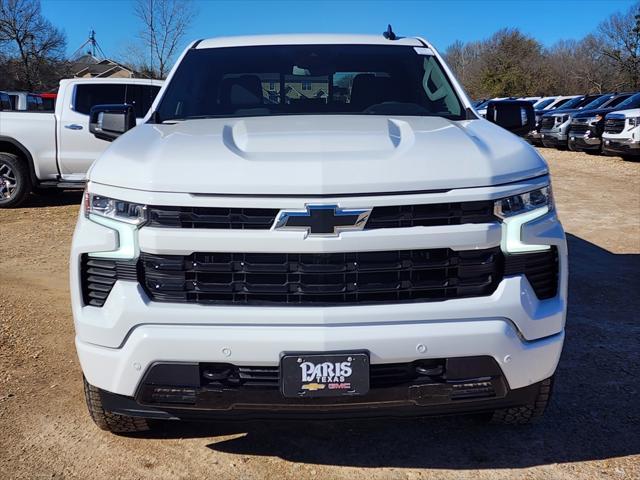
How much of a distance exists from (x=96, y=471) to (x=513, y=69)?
5892cm

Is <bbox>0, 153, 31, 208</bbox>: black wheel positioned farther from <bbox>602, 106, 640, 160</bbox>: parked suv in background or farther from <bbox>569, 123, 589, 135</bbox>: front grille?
<bbox>569, 123, 589, 135</bbox>: front grille

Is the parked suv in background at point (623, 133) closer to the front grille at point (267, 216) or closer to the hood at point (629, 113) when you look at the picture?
the hood at point (629, 113)

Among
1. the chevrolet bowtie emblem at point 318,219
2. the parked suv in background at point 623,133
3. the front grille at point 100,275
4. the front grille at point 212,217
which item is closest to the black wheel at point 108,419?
the front grille at point 100,275

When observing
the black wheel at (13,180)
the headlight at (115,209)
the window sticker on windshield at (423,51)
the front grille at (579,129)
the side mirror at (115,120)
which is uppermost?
the window sticker on windshield at (423,51)

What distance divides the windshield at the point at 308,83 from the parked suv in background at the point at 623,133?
1374 cm

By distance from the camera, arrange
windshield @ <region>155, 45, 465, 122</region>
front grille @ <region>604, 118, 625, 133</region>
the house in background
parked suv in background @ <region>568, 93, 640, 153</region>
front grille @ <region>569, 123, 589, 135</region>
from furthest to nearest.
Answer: the house in background
front grille @ <region>569, 123, 589, 135</region>
parked suv in background @ <region>568, 93, 640, 153</region>
front grille @ <region>604, 118, 625, 133</region>
windshield @ <region>155, 45, 465, 122</region>

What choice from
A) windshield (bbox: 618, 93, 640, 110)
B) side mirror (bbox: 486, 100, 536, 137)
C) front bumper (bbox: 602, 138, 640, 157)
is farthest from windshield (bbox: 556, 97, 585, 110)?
side mirror (bbox: 486, 100, 536, 137)

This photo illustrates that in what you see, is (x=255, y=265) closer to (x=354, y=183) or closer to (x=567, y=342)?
(x=354, y=183)

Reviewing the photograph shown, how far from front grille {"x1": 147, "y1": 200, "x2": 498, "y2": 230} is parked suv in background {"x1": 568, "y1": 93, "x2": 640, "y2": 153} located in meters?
17.5

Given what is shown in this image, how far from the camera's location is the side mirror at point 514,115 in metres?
3.97

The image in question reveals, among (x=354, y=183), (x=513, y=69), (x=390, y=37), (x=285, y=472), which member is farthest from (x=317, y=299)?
(x=513, y=69)

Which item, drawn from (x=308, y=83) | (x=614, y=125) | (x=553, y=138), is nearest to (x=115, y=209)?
(x=308, y=83)

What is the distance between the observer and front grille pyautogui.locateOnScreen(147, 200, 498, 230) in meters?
2.48

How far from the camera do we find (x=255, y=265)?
2504 mm
